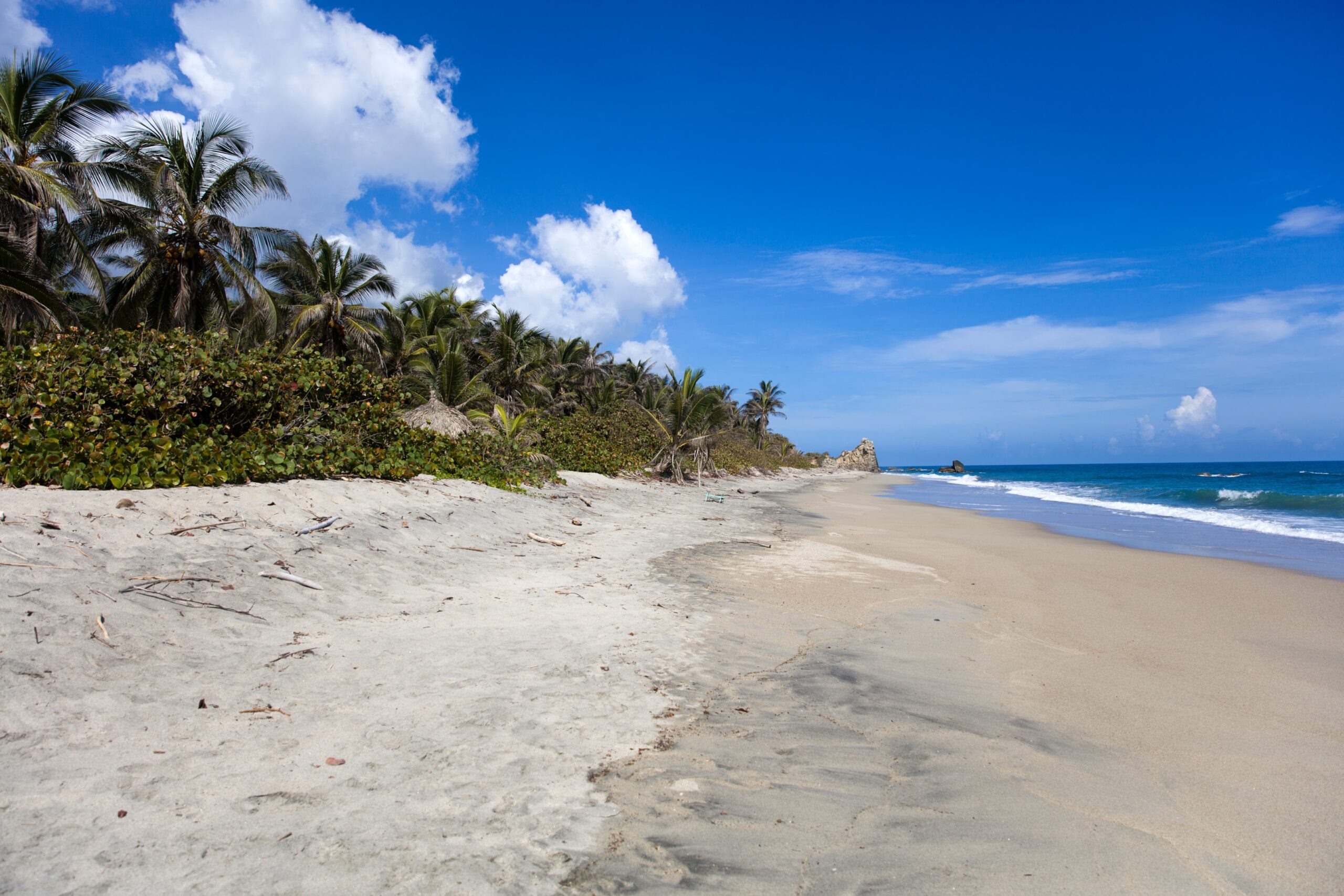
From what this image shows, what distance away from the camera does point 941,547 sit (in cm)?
1164

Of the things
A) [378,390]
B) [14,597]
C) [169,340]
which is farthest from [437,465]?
[14,597]

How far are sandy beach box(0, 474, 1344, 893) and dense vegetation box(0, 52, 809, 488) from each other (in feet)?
5.12

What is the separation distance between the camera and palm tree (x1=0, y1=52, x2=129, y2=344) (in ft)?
43.4

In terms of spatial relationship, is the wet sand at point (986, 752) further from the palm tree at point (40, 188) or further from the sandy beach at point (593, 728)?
the palm tree at point (40, 188)

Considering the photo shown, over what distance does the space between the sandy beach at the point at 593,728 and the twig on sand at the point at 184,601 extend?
0.09 ft

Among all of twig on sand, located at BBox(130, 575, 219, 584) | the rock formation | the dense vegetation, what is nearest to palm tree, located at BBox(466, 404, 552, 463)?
the dense vegetation

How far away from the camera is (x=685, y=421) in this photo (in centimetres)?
2341

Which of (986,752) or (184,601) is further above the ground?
(184,601)

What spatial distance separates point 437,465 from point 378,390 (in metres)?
1.66

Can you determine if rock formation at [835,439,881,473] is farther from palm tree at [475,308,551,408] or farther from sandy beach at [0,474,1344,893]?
sandy beach at [0,474,1344,893]

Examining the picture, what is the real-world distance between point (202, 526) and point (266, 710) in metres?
2.92

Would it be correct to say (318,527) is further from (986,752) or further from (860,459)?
(860,459)

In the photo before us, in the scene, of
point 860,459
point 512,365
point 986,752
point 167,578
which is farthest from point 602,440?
point 860,459

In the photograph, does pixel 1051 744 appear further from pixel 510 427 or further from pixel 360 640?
pixel 510 427
